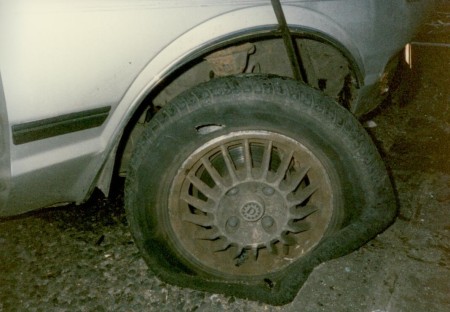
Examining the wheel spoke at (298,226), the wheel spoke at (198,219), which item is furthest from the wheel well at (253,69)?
the wheel spoke at (298,226)

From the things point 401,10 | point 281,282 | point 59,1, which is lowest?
point 281,282

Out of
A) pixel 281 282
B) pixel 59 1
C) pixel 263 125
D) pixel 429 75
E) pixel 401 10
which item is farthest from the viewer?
pixel 429 75

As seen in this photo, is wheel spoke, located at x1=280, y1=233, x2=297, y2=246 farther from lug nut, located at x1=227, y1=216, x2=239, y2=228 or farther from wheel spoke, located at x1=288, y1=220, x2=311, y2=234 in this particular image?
lug nut, located at x1=227, y1=216, x2=239, y2=228

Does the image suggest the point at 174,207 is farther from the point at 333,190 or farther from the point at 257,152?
the point at 333,190

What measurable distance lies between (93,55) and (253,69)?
1022 millimetres

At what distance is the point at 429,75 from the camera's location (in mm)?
4992

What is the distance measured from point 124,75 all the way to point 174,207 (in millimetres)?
704

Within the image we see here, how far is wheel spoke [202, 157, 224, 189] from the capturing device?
2147 mm

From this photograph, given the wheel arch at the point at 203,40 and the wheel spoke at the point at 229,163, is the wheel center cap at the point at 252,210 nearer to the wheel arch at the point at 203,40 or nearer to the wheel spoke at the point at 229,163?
the wheel spoke at the point at 229,163

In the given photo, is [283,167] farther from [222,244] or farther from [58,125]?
[58,125]

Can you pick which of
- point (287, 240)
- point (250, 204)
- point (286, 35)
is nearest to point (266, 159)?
point (250, 204)

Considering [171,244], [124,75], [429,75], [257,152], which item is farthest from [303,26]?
[429,75]

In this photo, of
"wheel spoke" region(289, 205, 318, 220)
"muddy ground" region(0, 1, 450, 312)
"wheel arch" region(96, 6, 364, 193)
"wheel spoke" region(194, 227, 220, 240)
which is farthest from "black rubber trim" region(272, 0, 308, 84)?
"muddy ground" region(0, 1, 450, 312)

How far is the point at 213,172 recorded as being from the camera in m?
2.16
